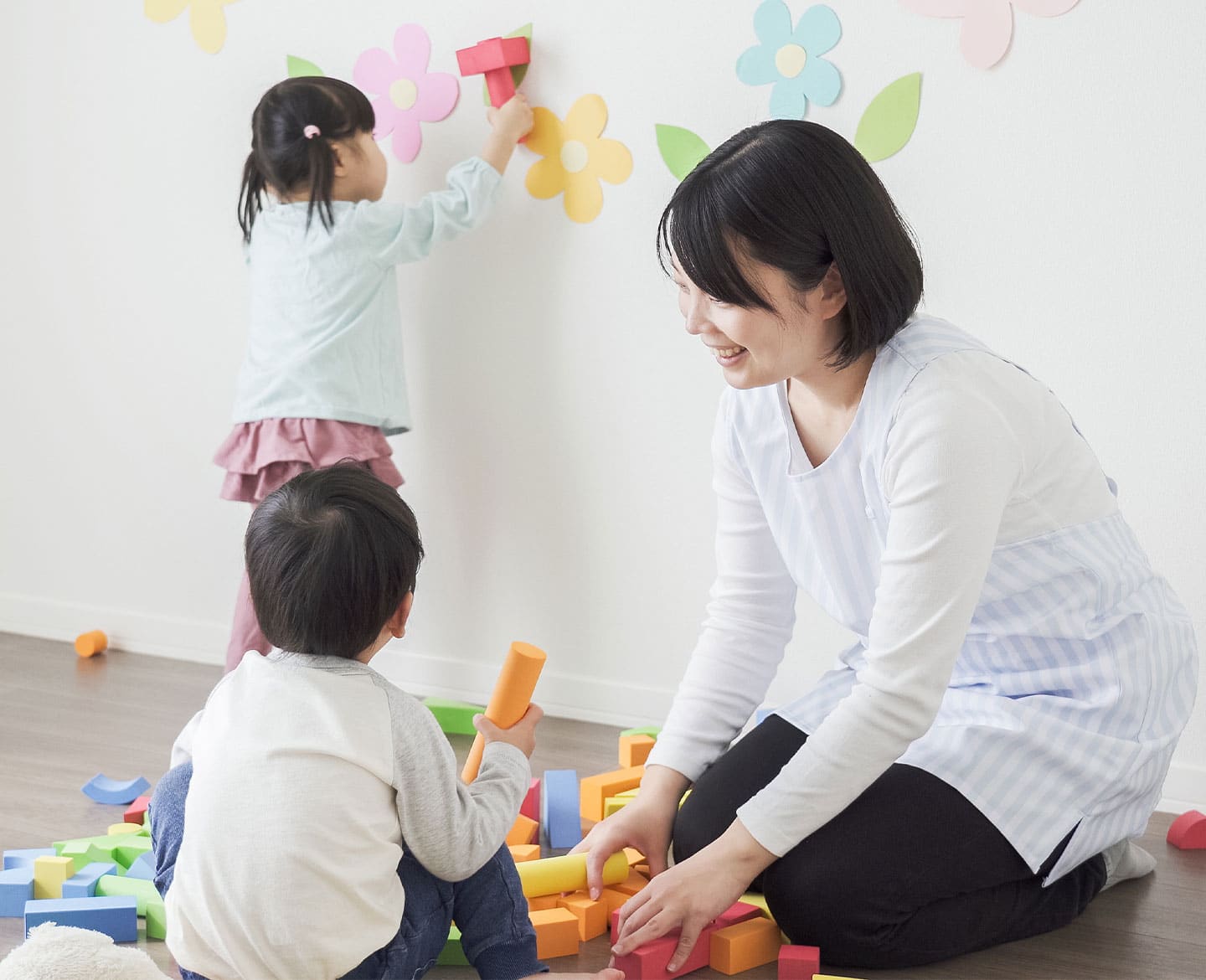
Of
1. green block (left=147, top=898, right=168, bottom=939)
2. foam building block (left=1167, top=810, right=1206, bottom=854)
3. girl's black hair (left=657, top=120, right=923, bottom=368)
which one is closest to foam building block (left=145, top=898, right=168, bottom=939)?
green block (left=147, top=898, right=168, bottom=939)

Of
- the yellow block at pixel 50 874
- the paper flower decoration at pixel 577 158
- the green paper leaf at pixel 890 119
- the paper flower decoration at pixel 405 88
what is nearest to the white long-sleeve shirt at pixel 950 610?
the yellow block at pixel 50 874

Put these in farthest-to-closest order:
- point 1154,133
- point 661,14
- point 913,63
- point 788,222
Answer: point 661,14 < point 913,63 < point 1154,133 < point 788,222

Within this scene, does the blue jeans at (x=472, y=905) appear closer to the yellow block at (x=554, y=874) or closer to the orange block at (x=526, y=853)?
the yellow block at (x=554, y=874)

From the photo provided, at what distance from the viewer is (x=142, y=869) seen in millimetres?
1473

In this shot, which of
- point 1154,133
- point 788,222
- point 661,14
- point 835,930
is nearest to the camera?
point 788,222

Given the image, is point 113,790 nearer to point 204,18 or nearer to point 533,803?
point 533,803

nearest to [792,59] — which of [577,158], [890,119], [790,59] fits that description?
[790,59]

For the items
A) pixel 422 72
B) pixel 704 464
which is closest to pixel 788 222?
pixel 704 464

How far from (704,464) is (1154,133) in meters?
0.75

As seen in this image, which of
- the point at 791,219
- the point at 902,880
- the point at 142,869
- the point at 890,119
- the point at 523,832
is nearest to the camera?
the point at 791,219

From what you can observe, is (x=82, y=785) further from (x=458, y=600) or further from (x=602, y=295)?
(x=602, y=295)

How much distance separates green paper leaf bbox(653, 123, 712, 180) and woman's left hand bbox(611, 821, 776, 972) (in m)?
1.06

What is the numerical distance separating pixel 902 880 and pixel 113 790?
1.01 m

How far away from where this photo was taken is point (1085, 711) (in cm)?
131
